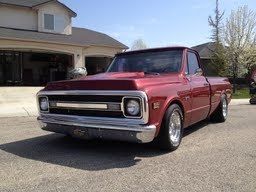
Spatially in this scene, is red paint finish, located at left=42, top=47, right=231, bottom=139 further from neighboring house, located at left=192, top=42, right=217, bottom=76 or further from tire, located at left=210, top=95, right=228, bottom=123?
neighboring house, located at left=192, top=42, right=217, bottom=76

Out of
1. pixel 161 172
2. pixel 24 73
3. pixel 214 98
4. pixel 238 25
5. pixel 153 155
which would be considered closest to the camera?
pixel 161 172

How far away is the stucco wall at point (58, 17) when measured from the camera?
26.4 meters

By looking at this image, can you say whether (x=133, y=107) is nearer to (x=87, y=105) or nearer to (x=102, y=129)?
(x=102, y=129)

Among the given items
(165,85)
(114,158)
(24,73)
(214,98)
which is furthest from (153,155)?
(24,73)

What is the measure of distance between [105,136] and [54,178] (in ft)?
4.01

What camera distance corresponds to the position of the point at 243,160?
20.6 ft

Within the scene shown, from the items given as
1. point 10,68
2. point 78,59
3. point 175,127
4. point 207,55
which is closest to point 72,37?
point 78,59

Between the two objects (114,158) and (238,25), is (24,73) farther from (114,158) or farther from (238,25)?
(114,158)

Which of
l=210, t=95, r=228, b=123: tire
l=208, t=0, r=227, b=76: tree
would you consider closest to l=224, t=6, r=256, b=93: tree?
l=208, t=0, r=227, b=76: tree

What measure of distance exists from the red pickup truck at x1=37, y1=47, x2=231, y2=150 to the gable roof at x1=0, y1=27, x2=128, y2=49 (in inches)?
633

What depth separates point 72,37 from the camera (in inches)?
1078

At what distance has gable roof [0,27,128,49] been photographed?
23.2 meters

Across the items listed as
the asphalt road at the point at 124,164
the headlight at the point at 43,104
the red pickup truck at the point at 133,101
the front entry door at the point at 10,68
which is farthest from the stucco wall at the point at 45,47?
the headlight at the point at 43,104

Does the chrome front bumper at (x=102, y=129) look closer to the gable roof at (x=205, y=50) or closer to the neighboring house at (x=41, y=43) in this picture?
the neighboring house at (x=41, y=43)
